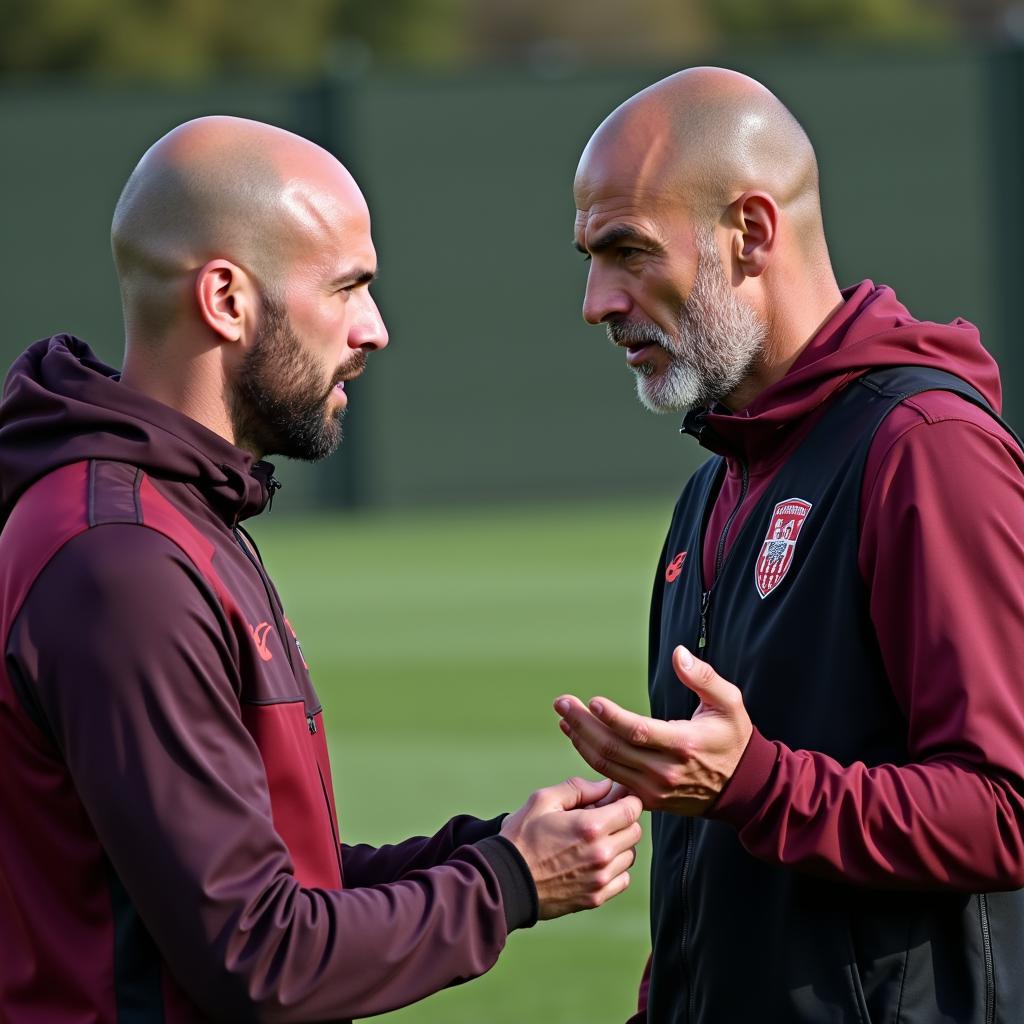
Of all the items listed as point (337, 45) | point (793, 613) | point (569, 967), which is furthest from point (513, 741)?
point (337, 45)

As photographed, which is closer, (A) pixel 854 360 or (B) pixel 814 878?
(B) pixel 814 878

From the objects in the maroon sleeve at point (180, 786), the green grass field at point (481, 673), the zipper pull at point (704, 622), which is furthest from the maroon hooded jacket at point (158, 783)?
the green grass field at point (481, 673)

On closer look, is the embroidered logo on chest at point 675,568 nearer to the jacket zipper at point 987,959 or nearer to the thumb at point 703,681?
the thumb at point 703,681

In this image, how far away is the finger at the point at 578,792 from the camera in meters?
2.99

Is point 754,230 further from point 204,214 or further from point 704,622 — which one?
point 204,214

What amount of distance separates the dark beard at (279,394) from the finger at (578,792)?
757 mm

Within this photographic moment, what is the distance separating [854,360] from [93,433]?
1.32 m

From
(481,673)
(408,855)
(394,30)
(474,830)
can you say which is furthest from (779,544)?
(394,30)

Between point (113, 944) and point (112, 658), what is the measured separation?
17.1 inches

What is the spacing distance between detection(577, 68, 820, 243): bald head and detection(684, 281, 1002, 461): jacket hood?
26cm

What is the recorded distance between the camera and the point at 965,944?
3016mm

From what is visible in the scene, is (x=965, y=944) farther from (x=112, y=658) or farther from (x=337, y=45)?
(x=337, y=45)

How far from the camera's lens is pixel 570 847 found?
9.48ft

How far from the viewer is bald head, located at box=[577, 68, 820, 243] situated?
349 cm
